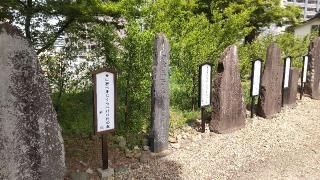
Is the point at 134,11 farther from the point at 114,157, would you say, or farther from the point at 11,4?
the point at 114,157

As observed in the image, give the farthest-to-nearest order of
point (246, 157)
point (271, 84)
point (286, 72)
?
1. point (286, 72)
2. point (271, 84)
3. point (246, 157)

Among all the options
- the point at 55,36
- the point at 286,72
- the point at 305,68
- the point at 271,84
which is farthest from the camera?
the point at 305,68

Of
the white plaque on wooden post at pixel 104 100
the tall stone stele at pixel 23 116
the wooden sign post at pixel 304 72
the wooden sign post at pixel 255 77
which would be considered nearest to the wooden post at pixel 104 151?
the white plaque on wooden post at pixel 104 100

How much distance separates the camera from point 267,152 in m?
6.19

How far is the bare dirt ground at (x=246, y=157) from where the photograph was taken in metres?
5.26

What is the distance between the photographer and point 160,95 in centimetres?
564

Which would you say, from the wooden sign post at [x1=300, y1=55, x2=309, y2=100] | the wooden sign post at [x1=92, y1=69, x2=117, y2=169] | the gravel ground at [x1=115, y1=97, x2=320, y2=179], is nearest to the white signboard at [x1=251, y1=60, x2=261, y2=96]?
the gravel ground at [x1=115, y1=97, x2=320, y2=179]

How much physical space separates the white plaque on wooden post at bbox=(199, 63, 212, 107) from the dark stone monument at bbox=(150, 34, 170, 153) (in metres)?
1.06

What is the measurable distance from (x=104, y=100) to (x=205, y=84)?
250 cm

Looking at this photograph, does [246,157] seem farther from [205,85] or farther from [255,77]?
[255,77]

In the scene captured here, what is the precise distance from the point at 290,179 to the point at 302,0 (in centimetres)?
6348

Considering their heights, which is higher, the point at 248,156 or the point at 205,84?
the point at 205,84

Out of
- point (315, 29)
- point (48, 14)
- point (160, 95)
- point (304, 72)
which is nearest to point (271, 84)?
point (304, 72)

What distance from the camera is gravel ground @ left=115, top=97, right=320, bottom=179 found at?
5266 mm
